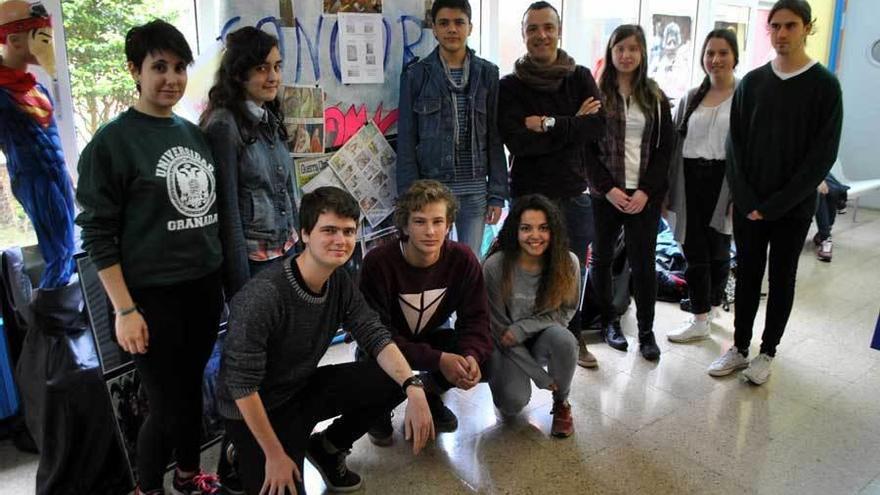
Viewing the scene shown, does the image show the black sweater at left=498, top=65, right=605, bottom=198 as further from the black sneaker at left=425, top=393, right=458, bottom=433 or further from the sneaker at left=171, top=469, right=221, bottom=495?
the sneaker at left=171, top=469, right=221, bottom=495

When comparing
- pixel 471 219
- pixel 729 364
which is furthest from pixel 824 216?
pixel 471 219

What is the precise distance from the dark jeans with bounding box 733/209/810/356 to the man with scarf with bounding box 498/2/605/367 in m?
0.66

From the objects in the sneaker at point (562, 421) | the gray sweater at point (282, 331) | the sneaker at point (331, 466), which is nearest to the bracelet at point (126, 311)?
the gray sweater at point (282, 331)

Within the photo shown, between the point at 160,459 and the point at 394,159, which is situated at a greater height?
the point at 394,159

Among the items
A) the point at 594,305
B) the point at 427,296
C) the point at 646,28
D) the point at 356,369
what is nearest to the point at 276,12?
the point at 427,296

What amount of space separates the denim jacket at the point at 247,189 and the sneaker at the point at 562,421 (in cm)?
108

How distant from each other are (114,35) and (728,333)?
2890mm

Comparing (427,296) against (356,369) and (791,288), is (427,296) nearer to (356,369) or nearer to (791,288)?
(356,369)

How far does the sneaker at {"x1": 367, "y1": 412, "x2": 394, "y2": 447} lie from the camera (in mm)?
2182

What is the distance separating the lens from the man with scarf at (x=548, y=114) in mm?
2449

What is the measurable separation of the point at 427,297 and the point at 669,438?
3.15 ft

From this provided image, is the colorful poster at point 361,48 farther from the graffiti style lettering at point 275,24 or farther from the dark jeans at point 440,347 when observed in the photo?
the dark jeans at point 440,347

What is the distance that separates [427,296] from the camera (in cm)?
211

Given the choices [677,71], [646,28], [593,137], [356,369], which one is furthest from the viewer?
[677,71]
